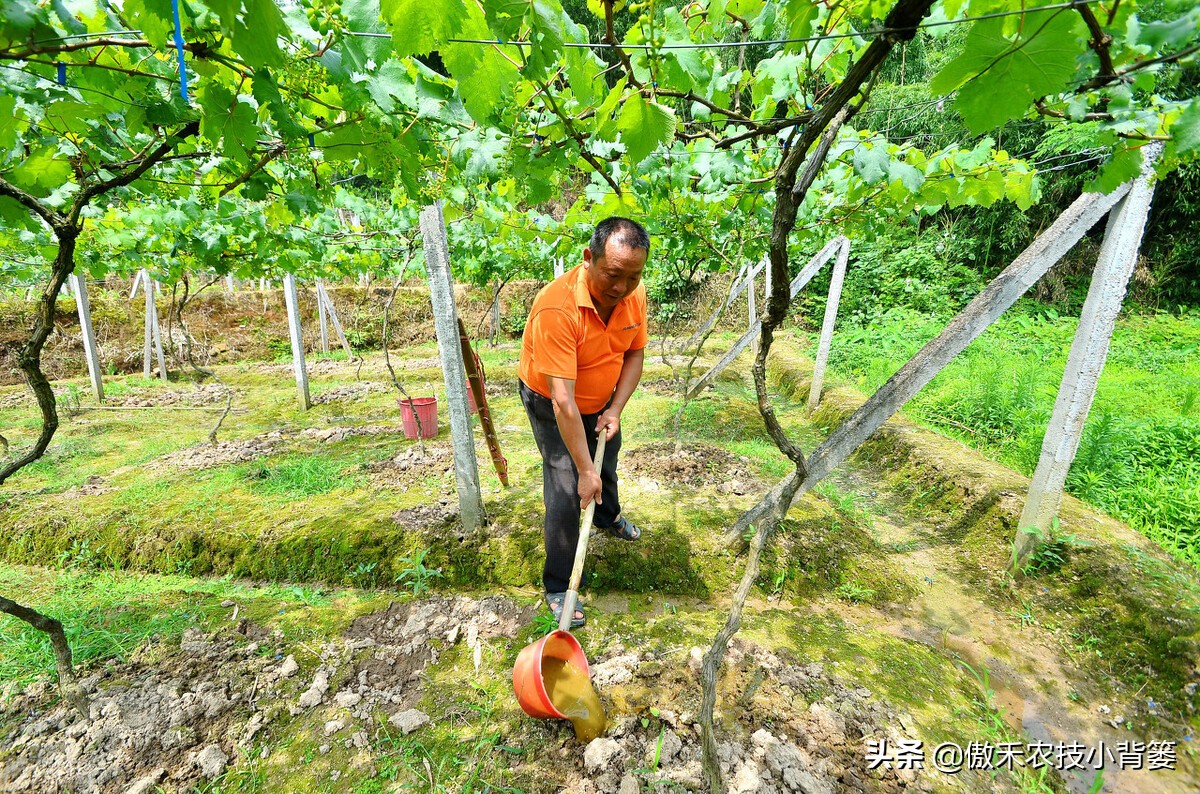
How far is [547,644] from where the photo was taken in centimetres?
186

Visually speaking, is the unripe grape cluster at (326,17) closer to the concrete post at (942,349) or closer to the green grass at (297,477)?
the concrete post at (942,349)

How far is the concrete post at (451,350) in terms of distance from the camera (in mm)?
2645

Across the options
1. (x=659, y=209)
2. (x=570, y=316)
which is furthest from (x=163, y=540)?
(x=659, y=209)

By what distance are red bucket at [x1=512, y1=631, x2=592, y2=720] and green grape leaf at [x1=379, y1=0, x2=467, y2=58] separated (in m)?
1.80

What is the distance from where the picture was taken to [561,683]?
73.5 inches

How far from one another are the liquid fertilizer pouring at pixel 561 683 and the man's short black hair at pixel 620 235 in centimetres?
134

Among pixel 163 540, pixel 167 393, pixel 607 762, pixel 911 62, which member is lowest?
pixel 607 762

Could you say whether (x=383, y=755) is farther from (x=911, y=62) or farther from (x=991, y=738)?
(x=911, y=62)

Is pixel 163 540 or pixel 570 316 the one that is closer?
pixel 570 316

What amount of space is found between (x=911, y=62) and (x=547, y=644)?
1937cm

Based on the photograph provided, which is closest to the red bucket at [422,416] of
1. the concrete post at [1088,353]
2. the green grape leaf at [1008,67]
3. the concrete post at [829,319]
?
the concrete post at [829,319]

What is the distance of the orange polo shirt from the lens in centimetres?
209

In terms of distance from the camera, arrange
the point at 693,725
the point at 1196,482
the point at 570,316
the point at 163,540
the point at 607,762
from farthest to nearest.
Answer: the point at 1196,482
the point at 163,540
the point at 570,316
the point at 693,725
the point at 607,762

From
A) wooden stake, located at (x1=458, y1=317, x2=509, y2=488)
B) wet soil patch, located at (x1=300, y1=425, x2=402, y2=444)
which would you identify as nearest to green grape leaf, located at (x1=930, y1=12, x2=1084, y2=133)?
wooden stake, located at (x1=458, y1=317, x2=509, y2=488)
